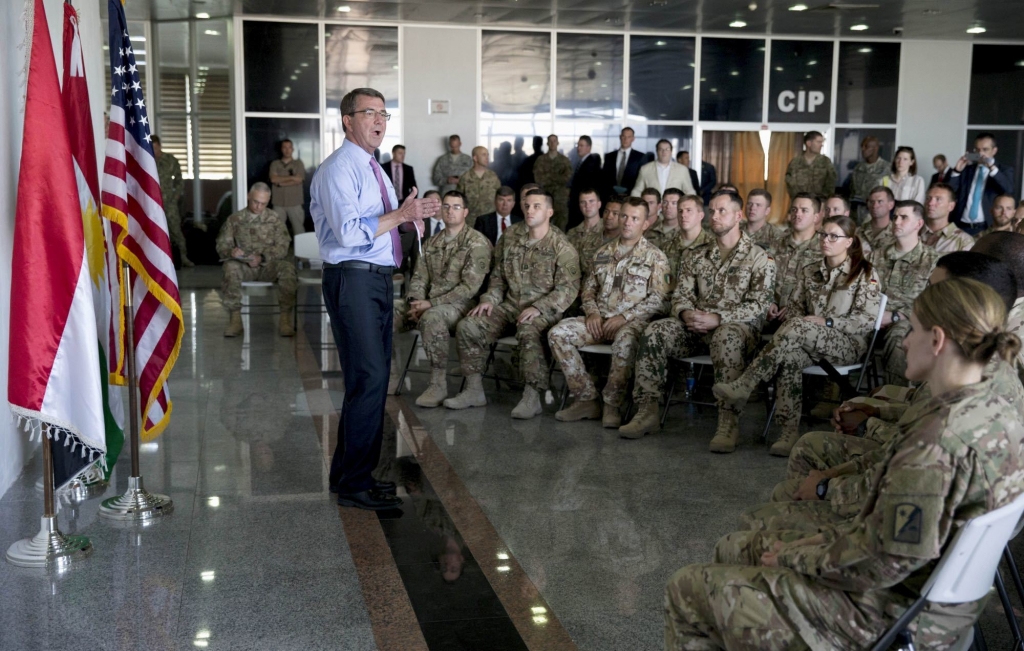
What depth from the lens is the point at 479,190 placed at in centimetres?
1351

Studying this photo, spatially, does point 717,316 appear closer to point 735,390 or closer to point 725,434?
point 735,390

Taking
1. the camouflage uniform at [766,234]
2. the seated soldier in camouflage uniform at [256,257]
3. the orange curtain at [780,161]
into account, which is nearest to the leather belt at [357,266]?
the camouflage uniform at [766,234]

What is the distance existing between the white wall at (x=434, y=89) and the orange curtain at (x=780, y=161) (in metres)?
4.86

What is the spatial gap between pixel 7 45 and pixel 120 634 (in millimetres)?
2451

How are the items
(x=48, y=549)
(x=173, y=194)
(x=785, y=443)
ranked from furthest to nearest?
(x=173, y=194)
(x=785, y=443)
(x=48, y=549)

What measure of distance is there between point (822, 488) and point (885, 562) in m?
0.86

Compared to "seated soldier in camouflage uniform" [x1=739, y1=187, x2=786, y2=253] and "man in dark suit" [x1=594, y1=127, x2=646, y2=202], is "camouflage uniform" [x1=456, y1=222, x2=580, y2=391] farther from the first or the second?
"man in dark suit" [x1=594, y1=127, x2=646, y2=202]

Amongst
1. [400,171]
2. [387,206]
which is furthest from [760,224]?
[400,171]

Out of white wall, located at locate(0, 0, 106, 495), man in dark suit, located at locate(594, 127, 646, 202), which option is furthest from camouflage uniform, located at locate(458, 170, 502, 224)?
white wall, located at locate(0, 0, 106, 495)

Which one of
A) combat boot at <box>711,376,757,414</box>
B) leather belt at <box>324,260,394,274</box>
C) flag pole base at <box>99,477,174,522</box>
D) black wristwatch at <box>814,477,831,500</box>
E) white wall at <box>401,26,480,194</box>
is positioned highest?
white wall at <box>401,26,480,194</box>

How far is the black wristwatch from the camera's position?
2.76 metres

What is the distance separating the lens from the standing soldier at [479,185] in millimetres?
13492

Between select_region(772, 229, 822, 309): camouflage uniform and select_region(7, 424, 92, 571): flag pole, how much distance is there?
4335 millimetres

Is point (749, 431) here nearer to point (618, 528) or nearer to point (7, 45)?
point (618, 528)
